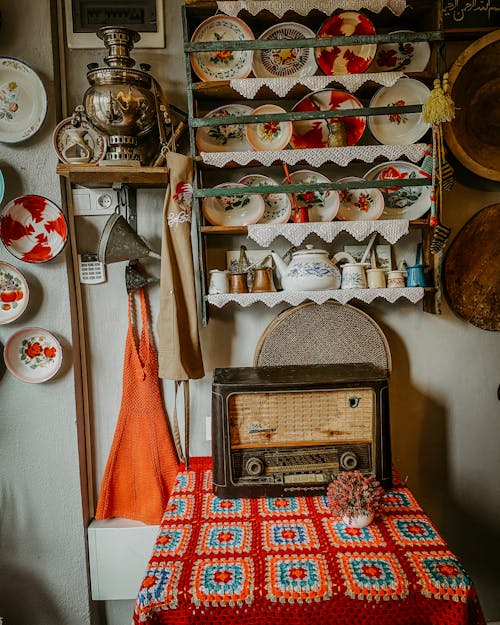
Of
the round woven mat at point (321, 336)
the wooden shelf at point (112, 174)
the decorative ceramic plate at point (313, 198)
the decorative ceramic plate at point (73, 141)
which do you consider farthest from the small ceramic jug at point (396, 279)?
the decorative ceramic plate at point (73, 141)

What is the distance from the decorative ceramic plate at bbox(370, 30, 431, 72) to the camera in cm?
163

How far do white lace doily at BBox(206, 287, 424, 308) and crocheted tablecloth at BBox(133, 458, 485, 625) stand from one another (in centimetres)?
63

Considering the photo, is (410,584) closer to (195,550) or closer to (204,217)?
(195,550)

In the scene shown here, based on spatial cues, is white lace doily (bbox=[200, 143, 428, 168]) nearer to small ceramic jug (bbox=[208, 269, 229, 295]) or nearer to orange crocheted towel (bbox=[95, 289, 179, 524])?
small ceramic jug (bbox=[208, 269, 229, 295])

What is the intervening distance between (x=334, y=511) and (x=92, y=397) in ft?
3.16

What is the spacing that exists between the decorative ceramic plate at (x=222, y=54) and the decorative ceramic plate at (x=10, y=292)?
881 mm

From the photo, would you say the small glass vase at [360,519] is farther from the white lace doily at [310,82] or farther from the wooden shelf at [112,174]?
the white lace doily at [310,82]

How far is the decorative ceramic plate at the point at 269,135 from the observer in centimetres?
162

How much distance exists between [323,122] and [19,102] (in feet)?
3.23

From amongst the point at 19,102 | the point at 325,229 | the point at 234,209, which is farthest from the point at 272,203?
the point at 19,102

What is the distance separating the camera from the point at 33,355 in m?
1.70

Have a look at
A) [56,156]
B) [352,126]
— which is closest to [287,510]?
[352,126]

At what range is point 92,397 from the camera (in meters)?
1.81

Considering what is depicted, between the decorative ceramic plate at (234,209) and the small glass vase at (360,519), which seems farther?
the decorative ceramic plate at (234,209)
